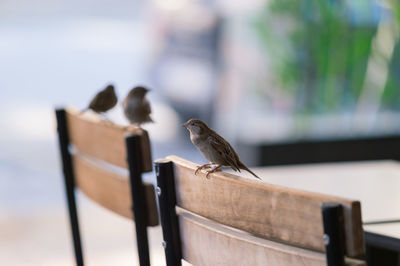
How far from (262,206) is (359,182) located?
37.0 inches

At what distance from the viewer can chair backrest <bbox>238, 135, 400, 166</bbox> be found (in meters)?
3.44

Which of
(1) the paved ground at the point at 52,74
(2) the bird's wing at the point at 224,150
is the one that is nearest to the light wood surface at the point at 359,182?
(2) the bird's wing at the point at 224,150

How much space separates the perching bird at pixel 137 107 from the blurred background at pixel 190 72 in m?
1.69

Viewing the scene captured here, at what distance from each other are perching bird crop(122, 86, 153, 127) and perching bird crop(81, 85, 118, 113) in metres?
0.16

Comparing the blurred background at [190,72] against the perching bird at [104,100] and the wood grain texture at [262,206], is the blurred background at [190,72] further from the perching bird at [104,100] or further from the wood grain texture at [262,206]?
the wood grain texture at [262,206]

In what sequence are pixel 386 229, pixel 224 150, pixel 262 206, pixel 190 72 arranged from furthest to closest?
pixel 190 72, pixel 386 229, pixel 224 150, pixel 262 206

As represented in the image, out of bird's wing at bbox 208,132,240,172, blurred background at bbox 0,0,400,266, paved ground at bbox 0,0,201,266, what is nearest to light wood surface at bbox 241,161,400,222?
bird's wing at bbox 208,132,240,172

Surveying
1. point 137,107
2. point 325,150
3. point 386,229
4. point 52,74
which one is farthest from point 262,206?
point 52,74

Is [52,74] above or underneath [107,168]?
above

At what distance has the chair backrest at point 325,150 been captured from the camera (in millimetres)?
3443

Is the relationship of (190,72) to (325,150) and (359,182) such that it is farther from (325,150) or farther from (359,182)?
(359,182)

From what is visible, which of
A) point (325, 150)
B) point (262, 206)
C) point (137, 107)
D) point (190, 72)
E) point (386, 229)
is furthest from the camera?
point (190, 72)

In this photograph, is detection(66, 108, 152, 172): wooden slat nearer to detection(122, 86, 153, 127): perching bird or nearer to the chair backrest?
detection(122, 86, 153, 127): perching bird

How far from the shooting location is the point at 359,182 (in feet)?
5.09
